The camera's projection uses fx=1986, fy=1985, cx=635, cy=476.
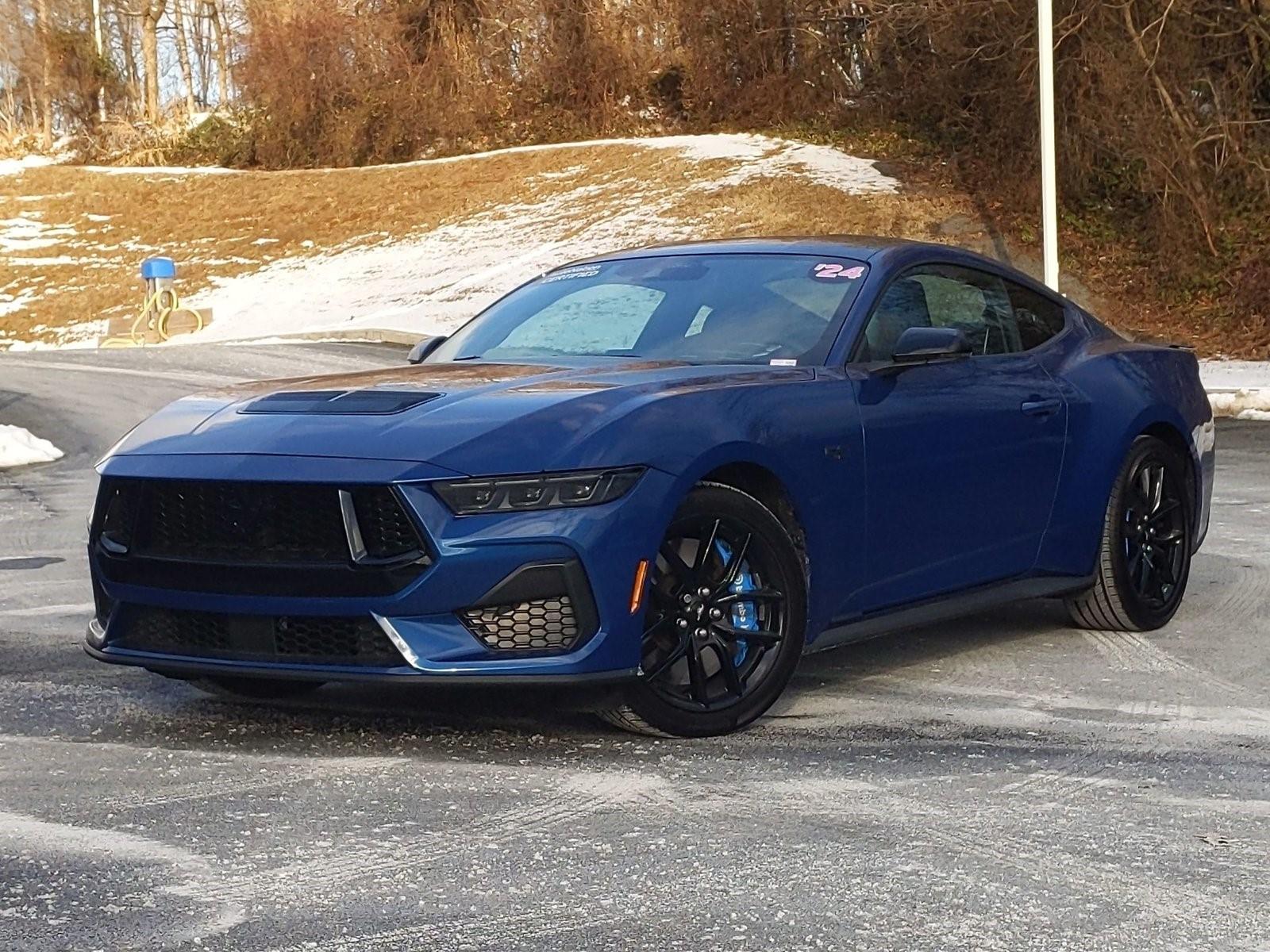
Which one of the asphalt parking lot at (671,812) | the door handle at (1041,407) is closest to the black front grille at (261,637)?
the asphalt parking lot at (671,812)

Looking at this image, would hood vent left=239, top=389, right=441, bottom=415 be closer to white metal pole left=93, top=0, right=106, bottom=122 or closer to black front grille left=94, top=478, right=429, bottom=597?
black front grille left=94, top=478, right=429, bottom=597

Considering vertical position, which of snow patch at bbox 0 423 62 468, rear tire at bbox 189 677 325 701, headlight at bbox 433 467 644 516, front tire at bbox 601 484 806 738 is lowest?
snow patch at bbox 0 423 62 468

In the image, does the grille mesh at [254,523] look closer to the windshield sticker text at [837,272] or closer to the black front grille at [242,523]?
the black front grille at [242,523]

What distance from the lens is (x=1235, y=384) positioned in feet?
65.1

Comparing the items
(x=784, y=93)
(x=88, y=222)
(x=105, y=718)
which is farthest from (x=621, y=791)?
(x=88, y=222)

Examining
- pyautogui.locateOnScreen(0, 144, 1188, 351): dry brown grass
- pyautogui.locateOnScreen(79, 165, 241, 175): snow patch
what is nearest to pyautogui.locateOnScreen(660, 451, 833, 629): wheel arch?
pyautogui.locateOnScreen(0, 144, 1188, 351): dry brown grass

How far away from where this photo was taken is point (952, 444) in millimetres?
6297

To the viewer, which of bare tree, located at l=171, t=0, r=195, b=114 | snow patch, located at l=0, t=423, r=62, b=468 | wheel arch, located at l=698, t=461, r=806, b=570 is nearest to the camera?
wheel arch, located at l=698, t=461, r=806, b=570

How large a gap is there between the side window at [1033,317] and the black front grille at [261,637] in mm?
2916

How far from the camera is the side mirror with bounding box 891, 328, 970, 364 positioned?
240 inches

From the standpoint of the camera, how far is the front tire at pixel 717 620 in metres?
5.34

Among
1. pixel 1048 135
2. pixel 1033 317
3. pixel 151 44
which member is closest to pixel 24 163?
pixel 151 44

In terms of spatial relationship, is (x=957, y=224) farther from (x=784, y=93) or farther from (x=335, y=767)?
(x=335, y=767)

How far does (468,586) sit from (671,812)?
0.81 m
